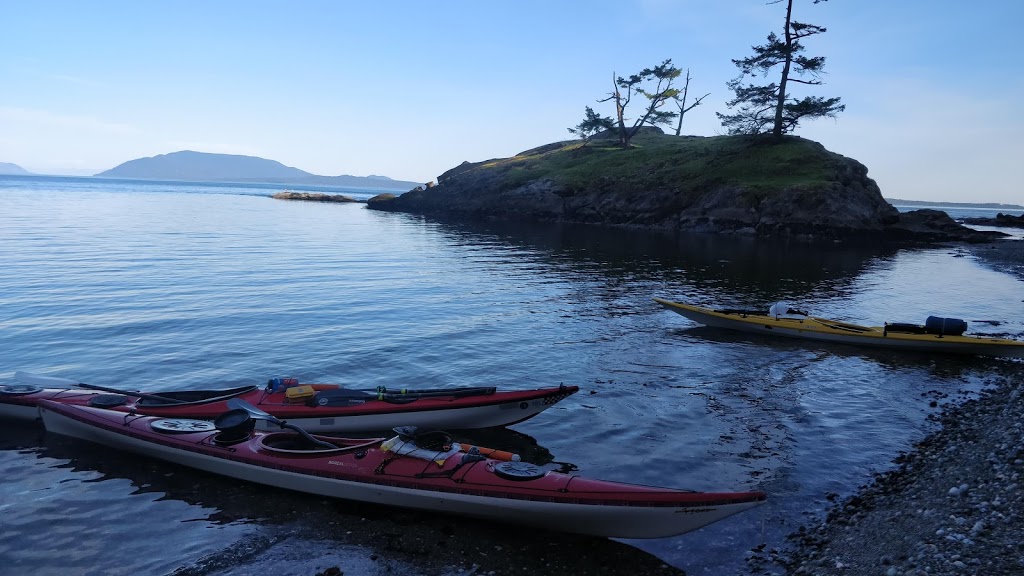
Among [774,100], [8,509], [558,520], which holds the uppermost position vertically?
[774,100]

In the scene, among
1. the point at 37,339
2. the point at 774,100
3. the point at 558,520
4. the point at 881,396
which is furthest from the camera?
the point at 774,100

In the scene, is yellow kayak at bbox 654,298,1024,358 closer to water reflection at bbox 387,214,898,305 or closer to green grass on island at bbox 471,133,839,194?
water reflection at bbox 387,214,898,305

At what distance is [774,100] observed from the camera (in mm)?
67188

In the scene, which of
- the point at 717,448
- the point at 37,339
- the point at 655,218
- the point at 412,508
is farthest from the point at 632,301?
the point at 655,218

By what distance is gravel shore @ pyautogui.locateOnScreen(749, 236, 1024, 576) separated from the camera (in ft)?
22.7

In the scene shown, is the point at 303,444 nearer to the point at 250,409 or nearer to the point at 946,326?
the point at 250,409

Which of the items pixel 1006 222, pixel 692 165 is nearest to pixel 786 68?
pixel 692 165

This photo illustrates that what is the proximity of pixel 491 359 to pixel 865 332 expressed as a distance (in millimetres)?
12949

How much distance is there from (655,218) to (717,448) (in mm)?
58498

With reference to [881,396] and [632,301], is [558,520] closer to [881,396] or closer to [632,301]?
[881,396]

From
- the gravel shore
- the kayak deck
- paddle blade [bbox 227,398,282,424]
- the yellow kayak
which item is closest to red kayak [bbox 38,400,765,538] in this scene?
paddle blade [bbox 227,398,282,424]

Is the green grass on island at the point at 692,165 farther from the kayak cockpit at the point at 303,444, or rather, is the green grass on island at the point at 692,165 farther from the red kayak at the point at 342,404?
the kayak cockpit at the point at 303,444

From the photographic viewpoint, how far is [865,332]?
20.2 m

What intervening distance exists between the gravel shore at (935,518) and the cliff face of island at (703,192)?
51333 mm
